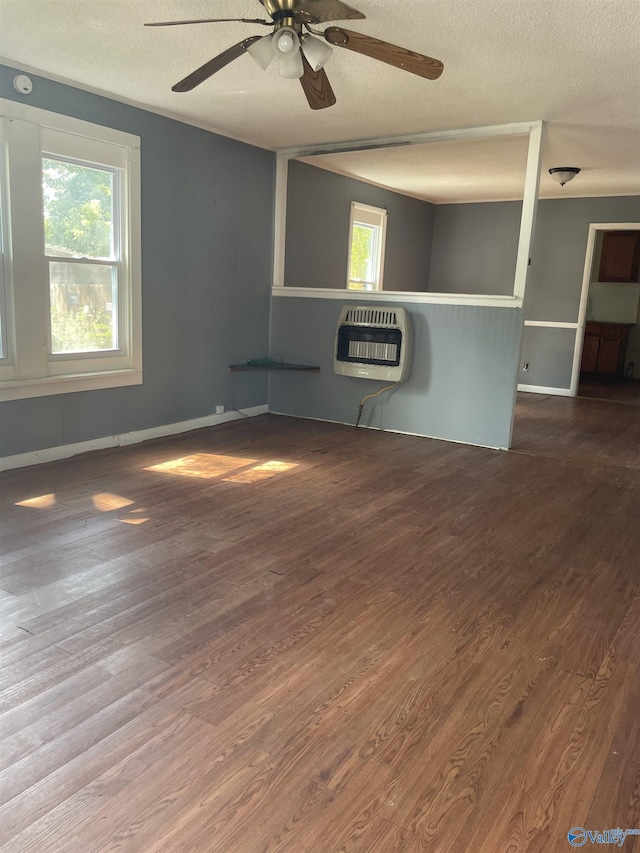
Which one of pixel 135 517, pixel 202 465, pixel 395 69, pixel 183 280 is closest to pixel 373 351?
pixel 183 280

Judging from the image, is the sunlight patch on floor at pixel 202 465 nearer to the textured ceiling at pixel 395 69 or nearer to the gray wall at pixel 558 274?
the textured ceiling at pixel 395 69

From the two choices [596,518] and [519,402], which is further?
[519,402]

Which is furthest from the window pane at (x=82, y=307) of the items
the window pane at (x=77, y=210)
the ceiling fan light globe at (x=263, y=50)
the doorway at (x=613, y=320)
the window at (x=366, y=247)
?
the doorway at (x=613, y=320)

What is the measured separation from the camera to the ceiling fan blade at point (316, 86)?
10.00 feet

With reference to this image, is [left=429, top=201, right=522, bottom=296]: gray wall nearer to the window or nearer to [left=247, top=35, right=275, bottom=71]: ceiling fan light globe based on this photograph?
the window

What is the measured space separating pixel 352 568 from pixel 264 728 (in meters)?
1.15

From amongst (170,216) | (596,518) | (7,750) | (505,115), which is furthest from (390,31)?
(7,750)

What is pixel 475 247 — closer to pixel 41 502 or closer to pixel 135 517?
pixel 135 517

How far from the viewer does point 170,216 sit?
16.4 feet

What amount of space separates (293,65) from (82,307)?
2.44 metres

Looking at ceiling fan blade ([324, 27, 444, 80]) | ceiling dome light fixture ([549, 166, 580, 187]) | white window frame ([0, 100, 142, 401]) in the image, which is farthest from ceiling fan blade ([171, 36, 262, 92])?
ceiling dome light fixture ([549, 166, 580, 187])

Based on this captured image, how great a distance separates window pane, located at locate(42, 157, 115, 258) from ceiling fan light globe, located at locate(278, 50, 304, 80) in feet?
6.77

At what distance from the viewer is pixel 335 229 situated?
720cm

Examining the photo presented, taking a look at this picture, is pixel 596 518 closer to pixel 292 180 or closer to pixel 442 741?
pixel 442 741
